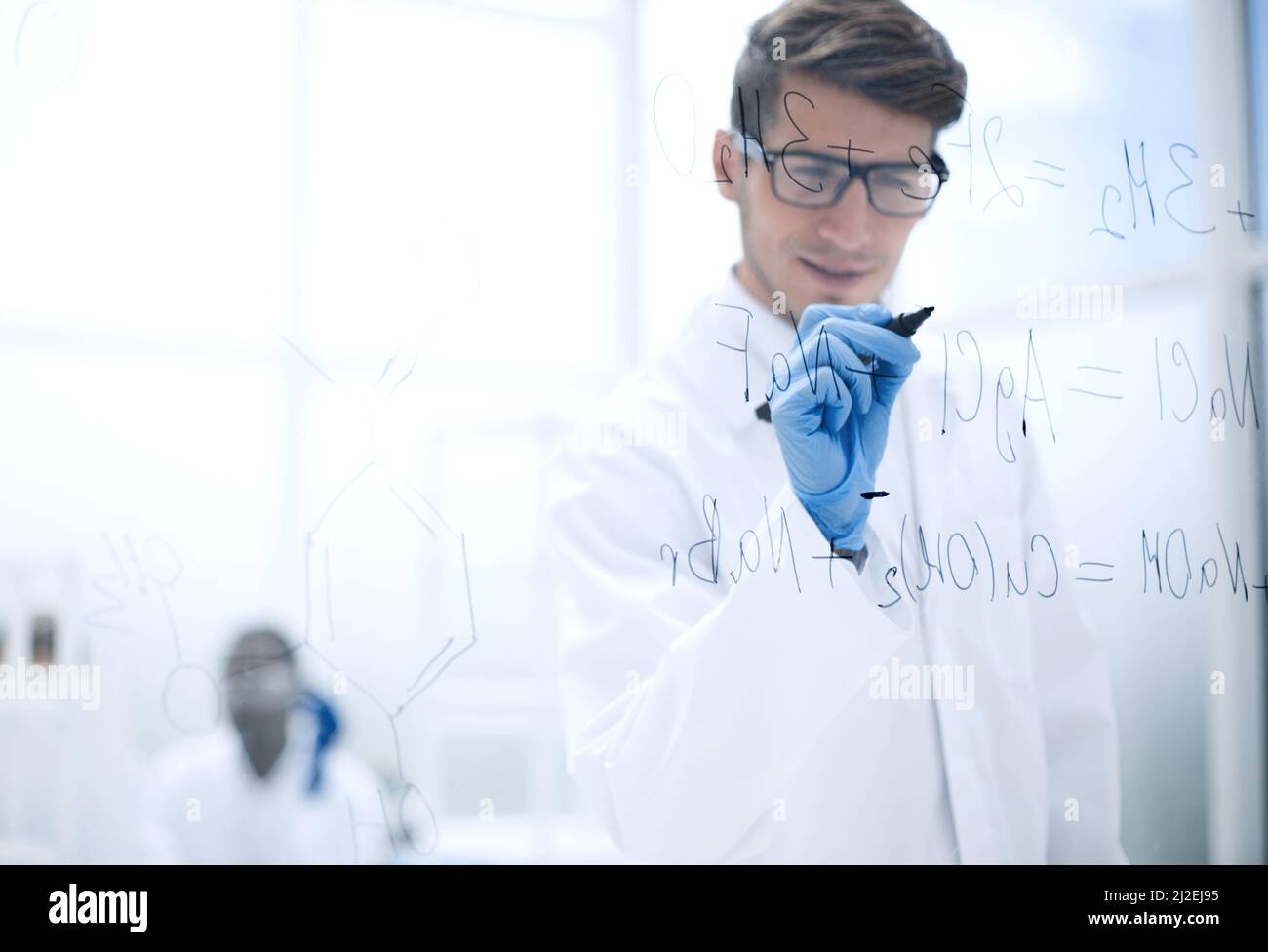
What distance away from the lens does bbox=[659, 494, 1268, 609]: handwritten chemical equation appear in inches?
27.7

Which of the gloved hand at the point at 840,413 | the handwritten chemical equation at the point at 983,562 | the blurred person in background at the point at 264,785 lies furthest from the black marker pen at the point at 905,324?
the blurred person in background at the point at 264,785

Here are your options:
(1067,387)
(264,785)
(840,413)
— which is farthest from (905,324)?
(264,785)

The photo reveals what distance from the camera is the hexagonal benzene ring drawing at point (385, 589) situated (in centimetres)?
71

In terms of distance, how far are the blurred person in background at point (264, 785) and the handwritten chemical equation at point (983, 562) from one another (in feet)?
0.87

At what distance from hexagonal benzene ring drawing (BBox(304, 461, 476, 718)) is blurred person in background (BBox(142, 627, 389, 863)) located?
39mm

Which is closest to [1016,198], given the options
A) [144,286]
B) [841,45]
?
[841,45]

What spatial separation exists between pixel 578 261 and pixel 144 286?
0.30 meters

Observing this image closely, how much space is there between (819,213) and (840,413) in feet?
0.54

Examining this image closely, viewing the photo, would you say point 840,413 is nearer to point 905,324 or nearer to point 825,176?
point 905,324

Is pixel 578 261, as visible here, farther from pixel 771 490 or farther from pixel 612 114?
pixel 771 490

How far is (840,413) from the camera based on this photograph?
0.67 meters

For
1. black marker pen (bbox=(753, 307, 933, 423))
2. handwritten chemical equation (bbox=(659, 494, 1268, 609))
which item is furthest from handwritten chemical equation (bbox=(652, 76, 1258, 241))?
handwritten chemical equation (bbox=(659, 494, 1268, 609))

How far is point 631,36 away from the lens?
0.77 meters

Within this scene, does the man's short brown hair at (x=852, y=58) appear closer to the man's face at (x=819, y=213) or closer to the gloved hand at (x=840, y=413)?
the man's face at (x=819, y=213)
